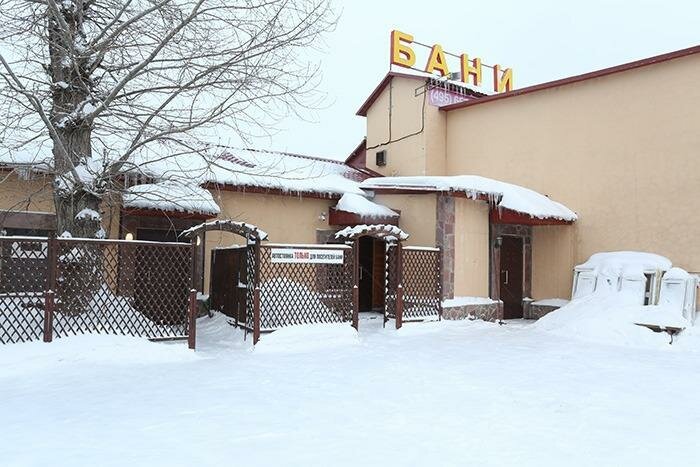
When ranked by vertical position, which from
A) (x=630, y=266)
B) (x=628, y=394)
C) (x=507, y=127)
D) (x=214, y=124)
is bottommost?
(x=628, y=394)

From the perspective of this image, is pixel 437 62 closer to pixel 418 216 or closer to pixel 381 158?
pixel 381 158

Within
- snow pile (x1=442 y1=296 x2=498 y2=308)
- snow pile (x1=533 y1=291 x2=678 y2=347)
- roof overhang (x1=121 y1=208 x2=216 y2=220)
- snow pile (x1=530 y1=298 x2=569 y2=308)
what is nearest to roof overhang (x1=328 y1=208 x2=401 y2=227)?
snow pile (x1=442 y1=296 x2=498 y2=308)

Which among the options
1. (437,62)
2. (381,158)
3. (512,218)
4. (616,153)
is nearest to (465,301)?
(512,218)

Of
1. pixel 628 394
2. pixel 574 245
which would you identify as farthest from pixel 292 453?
pixel 574 245

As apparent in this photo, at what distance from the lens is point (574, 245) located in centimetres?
1277

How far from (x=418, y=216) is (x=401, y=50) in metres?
8.13

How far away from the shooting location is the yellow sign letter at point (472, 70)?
723 inches

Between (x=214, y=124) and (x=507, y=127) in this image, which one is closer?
(x=214, y=124)

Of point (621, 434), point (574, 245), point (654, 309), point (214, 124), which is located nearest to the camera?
point (621, 434)

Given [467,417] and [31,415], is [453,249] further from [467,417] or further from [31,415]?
[31,415]

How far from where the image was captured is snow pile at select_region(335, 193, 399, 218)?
468 inches

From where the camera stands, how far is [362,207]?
12.1 meters

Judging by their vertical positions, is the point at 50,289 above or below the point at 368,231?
below

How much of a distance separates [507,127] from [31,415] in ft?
41.9
